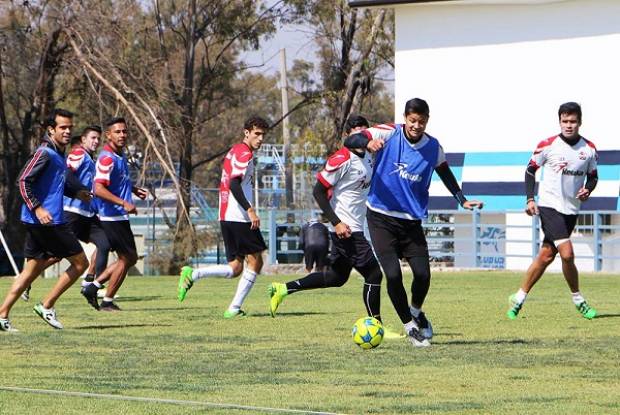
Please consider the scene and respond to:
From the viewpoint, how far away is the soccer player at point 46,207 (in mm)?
13102

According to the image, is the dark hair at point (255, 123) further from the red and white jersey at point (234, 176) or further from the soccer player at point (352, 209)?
the soccer player at point (352, 209)

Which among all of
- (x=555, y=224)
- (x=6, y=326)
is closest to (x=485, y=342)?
(x=555, y=224)

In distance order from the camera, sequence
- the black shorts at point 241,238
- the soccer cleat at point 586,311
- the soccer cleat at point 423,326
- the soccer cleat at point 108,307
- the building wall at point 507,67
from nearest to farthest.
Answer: the soccer cleat at point 423,326, the soccer cleat at point 586,311, the black shorts at point 241,238, the soccer cleat at point 108,307, the building wall at point 507,67

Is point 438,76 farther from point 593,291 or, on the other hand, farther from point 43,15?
point 593,291

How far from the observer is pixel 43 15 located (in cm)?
3297

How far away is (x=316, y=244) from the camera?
2475 cm

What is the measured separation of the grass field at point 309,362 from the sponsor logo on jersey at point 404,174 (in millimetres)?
1375

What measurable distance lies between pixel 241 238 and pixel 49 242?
8.29ft

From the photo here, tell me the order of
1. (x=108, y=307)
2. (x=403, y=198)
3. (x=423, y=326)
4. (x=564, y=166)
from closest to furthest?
(x=403, y=198) → (x=423, y=326) → (x=564, y=166) → (x=108, y=307)

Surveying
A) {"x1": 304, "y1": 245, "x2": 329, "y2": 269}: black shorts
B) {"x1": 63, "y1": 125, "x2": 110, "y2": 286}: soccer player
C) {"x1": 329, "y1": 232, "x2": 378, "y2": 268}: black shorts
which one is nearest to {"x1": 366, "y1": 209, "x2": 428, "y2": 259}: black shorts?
{"x1": 329, "y1": 232, "x2": 378, "y2": 268}: black shorts

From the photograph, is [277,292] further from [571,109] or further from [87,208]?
[87,208]

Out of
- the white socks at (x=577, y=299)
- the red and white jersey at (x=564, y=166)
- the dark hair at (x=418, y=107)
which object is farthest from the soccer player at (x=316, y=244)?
the dark hair at (x=418, y=107)

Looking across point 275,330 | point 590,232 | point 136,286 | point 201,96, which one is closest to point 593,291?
point 136,286

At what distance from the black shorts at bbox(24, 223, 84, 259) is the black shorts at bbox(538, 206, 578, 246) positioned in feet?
16.1
